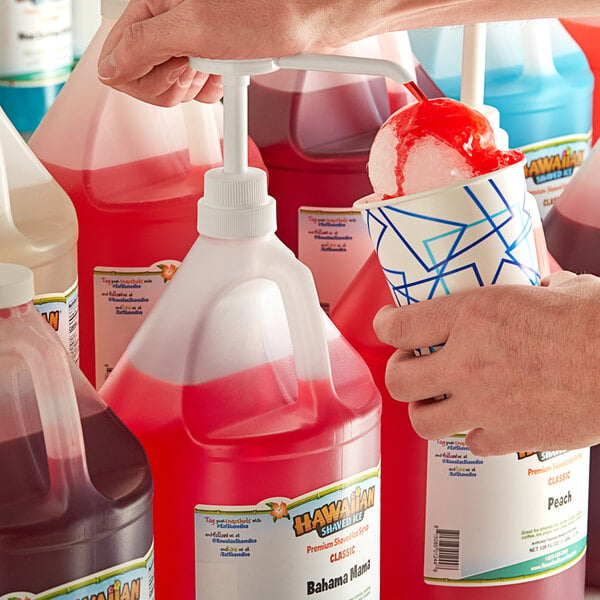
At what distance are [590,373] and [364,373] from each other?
0.22 m

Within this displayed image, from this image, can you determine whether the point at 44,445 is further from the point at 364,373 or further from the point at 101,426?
the point at 364,373

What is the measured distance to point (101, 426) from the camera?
36.8 inches

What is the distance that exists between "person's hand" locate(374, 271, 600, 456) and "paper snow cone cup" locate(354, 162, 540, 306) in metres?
0.02

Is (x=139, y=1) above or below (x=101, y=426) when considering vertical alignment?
above

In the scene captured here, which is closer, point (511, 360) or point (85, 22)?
point (511, 360)

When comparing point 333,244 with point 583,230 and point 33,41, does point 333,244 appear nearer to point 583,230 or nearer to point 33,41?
point 583,230

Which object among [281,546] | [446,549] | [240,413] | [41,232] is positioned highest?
[41,232]

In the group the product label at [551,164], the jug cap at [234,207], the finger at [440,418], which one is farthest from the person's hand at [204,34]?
the product label at [551,164]

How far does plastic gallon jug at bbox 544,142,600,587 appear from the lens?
4.33 ft

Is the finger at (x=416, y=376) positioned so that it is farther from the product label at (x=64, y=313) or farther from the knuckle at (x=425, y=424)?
the product label at (x=64, y=313)

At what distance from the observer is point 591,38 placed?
177 cm

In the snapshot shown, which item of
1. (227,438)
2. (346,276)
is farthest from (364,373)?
(346,276)

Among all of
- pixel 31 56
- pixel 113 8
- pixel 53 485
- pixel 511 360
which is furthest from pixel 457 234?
pixel 31 56

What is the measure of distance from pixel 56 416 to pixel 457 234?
0.32m
